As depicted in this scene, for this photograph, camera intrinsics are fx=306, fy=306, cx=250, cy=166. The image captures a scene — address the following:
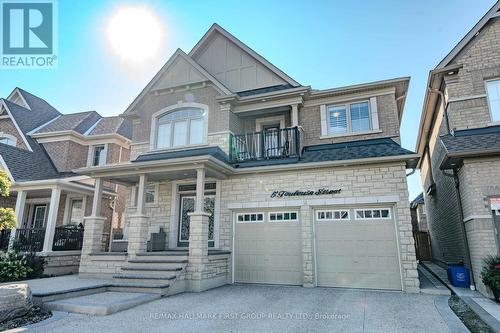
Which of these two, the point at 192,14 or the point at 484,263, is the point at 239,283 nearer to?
the point at 484,263

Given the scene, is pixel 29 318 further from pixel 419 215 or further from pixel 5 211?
pixel 419 215

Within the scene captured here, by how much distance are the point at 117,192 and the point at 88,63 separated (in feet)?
23.4

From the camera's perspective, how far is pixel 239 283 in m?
9.95

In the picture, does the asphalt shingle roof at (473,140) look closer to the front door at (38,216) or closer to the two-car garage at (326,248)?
the two-car garage at (326,248)

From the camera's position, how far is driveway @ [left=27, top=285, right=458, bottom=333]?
5160mm

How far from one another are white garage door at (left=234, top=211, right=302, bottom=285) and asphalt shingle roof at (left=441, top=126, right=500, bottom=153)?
486 centimetres

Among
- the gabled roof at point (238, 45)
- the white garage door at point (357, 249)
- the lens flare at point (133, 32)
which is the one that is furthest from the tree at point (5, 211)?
the gabled roof at point (238, 45)

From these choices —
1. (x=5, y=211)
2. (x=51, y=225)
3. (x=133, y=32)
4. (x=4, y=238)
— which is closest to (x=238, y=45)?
(x=133, y=32)

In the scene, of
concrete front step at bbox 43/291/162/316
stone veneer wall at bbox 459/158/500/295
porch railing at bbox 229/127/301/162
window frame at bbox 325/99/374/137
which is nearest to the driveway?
concrete front step at bbox 43/291/162/316

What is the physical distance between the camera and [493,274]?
7109mm

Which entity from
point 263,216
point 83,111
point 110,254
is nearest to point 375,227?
point 263,216

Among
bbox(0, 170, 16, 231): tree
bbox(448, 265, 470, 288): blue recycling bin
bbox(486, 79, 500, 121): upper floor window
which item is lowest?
bbox(448, 265, 470, 288): blue recycling bin

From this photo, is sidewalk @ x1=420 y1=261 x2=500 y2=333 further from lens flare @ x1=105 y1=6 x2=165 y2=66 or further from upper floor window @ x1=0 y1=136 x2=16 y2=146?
upper floor window @ x1=0 y1=136 x2=16 y2=146

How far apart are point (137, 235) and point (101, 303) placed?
10.8 ft
